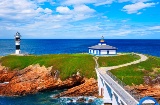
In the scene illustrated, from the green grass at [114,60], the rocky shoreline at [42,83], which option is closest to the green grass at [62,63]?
the rocky shoreline at [42,83]

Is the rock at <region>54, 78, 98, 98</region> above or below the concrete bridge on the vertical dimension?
below

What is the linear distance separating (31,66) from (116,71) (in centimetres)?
2407

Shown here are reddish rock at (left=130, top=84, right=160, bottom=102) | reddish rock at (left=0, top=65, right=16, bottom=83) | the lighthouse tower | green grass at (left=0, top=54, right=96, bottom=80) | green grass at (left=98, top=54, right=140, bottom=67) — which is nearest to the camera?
A: reddish rock at (left=130, top=84, right=160, bottom=102)

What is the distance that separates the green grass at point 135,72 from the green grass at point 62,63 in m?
6.61

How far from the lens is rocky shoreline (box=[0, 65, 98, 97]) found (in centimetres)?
5831

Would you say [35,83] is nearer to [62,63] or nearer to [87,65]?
[62,63]

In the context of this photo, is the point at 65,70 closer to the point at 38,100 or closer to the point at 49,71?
the point at 49,71

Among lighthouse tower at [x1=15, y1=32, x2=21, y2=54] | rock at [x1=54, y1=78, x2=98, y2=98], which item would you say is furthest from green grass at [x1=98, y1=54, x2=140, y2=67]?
lighthouse tower at [x1=15, y1=32, x2=21, y2=54]

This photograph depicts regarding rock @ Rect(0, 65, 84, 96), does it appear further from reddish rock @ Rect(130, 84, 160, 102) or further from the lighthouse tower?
the lighthouse tower

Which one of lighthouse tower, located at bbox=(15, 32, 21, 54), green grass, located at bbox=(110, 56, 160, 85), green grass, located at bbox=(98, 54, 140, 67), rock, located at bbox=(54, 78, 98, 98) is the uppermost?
lighthouse tower, located at bbox=(15, 32, 21, 54)

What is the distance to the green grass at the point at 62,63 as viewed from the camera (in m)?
64.0

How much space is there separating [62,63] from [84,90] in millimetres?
13808

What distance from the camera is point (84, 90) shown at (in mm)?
57812

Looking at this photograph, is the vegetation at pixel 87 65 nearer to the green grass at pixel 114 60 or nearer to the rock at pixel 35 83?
the green grass at pixel 114 60
